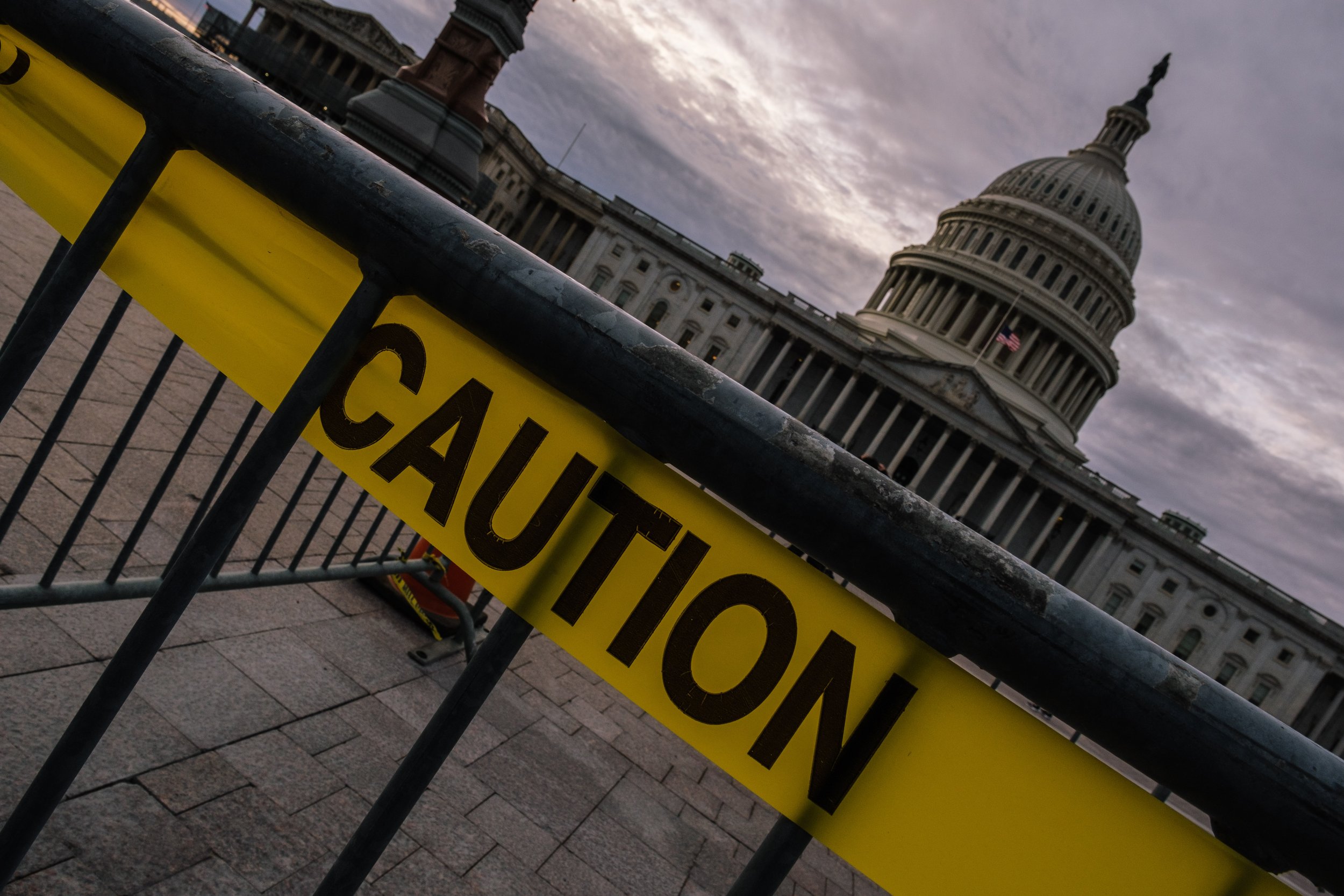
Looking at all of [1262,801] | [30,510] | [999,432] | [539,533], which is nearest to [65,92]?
[539,533]

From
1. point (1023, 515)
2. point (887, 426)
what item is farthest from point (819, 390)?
point (1023, 515)

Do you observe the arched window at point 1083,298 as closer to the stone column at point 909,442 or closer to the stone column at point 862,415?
the stone column at point 909,442

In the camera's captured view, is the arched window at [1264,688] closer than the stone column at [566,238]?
Yes

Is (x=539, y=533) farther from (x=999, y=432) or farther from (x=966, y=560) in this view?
(x=999, y=432)

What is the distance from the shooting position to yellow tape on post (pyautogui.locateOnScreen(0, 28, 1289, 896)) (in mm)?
957

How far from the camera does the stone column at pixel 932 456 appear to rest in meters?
54.4

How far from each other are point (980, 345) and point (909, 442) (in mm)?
17661

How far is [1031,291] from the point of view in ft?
223

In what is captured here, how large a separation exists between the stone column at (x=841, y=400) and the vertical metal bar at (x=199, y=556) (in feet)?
184

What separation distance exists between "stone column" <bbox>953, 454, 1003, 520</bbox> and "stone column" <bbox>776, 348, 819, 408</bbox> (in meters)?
13.9

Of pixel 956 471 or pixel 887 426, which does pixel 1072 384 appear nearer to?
pixel 956 471

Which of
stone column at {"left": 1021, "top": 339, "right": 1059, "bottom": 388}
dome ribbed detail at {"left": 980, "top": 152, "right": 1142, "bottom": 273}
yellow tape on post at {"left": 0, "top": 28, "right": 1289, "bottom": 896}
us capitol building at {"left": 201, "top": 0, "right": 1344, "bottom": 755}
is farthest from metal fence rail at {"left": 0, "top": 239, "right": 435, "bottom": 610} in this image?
dome ribbed detail at {"left": 980, "top": 152, "right": 1142, "bottom": 273}

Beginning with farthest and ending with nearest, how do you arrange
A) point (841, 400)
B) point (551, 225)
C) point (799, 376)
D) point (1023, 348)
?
1. point (551, 225)
2. point (1023, 348)
3. point (799, 376)
4. point (841, 400)

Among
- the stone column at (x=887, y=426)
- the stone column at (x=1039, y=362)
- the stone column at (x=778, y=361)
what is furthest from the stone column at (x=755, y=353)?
the stone column at (x=1039, y=362)
